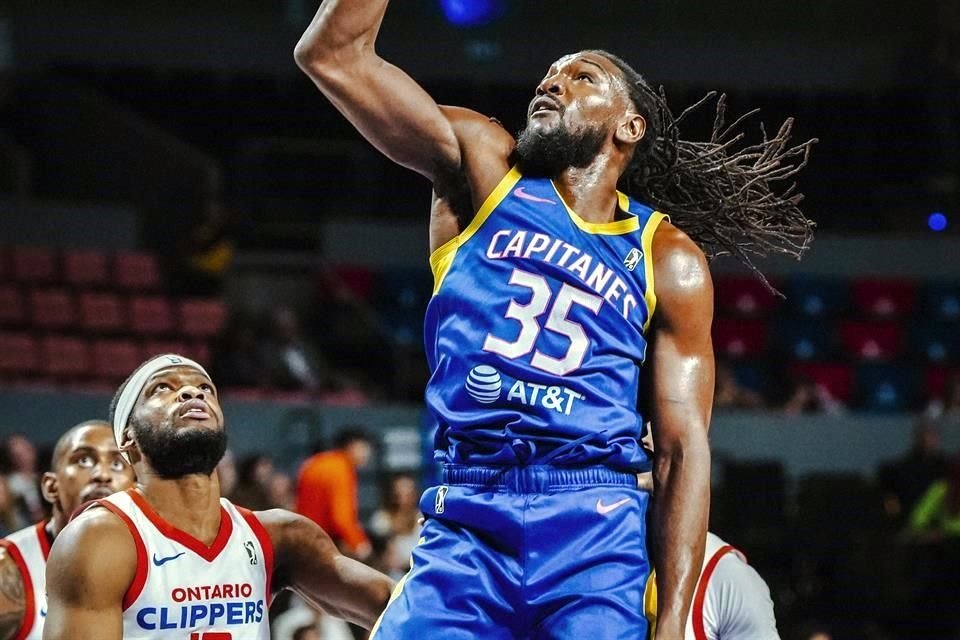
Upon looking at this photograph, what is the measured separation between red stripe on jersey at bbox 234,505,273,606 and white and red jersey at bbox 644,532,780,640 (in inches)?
50.3

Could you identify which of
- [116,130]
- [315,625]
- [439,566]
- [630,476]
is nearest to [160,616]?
[439,566]

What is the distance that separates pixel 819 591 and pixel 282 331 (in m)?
5.03

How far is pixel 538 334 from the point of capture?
3520 mm

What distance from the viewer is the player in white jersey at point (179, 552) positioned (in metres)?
3.82

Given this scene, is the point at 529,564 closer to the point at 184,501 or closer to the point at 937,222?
the point at 184,501

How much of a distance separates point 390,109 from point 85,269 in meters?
10.1

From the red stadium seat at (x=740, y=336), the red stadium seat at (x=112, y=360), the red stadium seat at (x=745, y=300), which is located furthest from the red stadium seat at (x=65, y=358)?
the red stadium seat at (x=745, y=300)

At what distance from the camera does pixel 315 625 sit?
7980 millimetres

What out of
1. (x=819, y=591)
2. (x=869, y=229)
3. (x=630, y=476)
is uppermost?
(x=869, y=229)

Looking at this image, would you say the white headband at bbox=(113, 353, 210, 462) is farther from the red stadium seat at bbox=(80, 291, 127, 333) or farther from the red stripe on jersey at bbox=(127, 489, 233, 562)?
the red stadium seat at bbox=(80, 291, 127, 333)

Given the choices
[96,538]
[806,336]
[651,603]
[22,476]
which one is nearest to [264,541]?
[96,538]

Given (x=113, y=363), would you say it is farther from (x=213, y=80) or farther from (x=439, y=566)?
(x=439, y=566)

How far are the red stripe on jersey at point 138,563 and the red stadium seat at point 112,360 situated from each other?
8688 millimetres

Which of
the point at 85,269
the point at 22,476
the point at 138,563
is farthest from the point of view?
the point at 85,269
